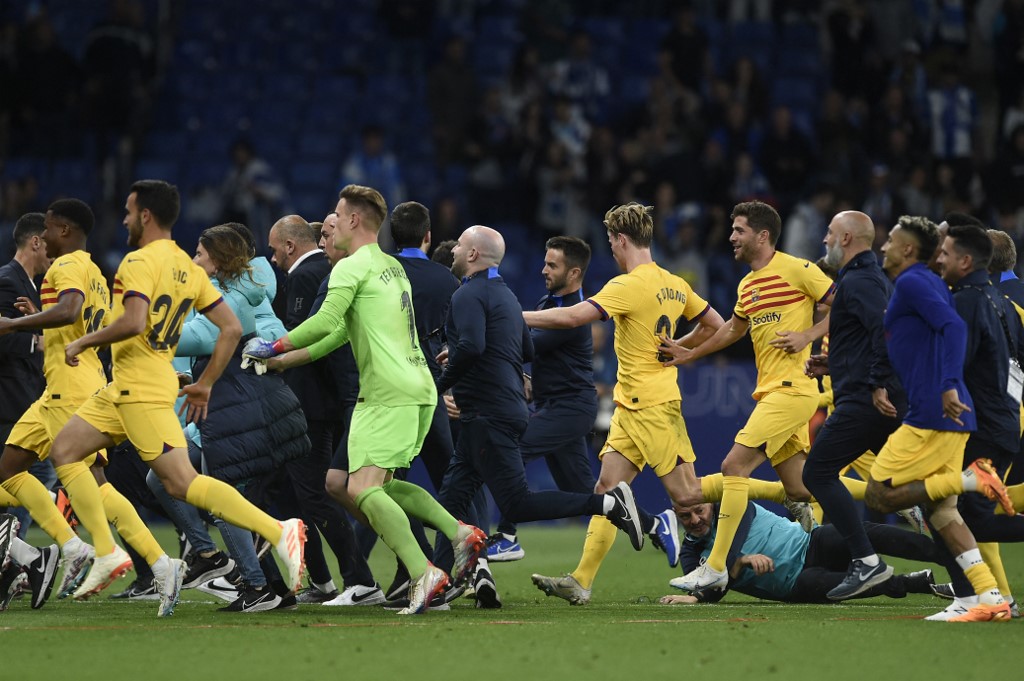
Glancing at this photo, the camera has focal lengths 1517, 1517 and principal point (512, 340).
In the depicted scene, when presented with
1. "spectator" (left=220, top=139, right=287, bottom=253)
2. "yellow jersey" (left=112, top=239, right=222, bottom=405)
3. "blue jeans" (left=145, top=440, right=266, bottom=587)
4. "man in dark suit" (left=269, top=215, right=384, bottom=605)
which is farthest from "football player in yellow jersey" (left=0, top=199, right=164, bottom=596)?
"spectator" (left=220, top=139, right=287, bottom=253)

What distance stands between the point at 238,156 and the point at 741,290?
34.2 ft

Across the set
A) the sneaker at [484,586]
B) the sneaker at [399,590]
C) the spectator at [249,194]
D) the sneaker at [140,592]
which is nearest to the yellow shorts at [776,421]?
the sneaker at [484,586]

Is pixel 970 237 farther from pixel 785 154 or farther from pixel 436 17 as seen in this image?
pixel 436 17

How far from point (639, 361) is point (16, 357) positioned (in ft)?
13.5

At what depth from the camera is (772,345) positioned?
31.3 ft

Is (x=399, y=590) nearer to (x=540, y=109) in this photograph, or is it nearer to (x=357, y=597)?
(x=357, y=597)

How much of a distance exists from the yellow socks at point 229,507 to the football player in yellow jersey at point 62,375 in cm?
97

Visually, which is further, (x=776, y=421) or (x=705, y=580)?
(x=776, y=421)

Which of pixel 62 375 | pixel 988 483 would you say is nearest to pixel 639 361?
pixel 988 483

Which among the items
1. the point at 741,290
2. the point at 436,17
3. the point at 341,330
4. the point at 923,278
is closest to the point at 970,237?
the point at 923,278

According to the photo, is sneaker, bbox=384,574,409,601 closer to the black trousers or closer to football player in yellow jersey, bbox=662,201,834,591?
football player in yellow jersey, bbox=662,201,834,591

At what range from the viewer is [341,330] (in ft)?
27.0

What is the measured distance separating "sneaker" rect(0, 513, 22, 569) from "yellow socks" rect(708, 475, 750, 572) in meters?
4.23

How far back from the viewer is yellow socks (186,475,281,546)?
26.1ft
